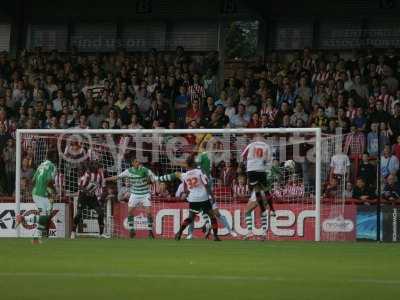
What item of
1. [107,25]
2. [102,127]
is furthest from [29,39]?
[102,127]

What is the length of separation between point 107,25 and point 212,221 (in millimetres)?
12950

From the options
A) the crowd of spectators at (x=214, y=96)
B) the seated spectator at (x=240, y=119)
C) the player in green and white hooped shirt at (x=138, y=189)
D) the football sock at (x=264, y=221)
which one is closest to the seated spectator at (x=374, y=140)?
the crowd of spectators at (x=214, y=96)

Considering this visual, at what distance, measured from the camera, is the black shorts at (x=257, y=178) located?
21562mm

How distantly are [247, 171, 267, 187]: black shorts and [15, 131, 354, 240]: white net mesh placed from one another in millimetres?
1892

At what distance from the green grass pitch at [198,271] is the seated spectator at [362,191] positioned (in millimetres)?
3417

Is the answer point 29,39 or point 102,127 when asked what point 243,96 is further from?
point 29,39

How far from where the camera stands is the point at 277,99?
2600cm

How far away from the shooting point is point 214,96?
27.8m

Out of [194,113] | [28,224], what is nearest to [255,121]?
[194,113]

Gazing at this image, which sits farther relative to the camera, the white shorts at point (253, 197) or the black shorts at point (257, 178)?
the white shorts at point (253, 197)

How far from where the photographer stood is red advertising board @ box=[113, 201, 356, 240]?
901 inches

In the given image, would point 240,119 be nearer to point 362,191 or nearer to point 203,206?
point 362,191

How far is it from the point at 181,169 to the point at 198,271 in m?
11.6

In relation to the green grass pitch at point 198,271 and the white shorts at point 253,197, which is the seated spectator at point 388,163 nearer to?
the white shorts at point 253,197
